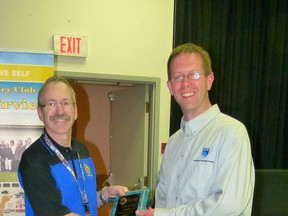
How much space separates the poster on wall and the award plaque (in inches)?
53.0

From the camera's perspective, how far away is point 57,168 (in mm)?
1511

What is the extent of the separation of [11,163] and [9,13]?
1559mm

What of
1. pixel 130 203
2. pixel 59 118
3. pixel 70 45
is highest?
pixel 70 45

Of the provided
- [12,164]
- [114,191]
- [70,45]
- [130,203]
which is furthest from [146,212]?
[70,45]

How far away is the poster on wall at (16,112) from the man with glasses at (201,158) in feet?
4.73

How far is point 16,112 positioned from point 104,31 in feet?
4.35

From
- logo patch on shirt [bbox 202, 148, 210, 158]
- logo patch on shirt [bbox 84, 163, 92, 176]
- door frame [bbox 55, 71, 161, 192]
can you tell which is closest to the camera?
logo patch on shirt [bbox 202, 148, 210, 158]

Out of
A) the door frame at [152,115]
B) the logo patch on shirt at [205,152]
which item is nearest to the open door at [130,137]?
the door frame at [152,115]

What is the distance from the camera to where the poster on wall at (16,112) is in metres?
2.56

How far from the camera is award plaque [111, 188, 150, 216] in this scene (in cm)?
161

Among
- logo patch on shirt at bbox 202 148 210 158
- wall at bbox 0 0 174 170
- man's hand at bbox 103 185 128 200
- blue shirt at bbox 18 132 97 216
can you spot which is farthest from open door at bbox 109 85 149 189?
logo patch on shirt at bbox 202 148 210 158

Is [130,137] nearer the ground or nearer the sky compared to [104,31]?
nearer the ground

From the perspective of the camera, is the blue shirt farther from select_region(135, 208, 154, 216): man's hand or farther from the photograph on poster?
the photograph on poster

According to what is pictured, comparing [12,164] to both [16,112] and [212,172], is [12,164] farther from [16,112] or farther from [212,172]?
[212,172]
